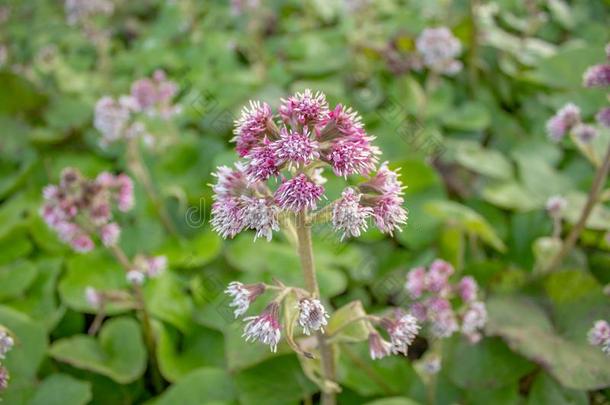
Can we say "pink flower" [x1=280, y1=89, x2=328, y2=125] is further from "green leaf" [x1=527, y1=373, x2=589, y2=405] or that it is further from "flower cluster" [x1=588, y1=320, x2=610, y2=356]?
"green leaf" [x1=527, y1=373, x2=589, y2=405]

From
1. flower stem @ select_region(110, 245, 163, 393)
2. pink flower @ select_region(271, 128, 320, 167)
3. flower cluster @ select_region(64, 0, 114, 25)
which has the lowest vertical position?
flower stem @ select_region(110, 245, 163, 393)

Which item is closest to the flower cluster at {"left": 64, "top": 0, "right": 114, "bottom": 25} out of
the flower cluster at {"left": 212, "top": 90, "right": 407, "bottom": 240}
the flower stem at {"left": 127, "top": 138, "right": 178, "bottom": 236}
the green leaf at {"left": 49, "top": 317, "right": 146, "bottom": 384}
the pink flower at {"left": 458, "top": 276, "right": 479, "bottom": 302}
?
the flower stem at {"left": 127, "top": 138, "right": 178, "bottom": 236}

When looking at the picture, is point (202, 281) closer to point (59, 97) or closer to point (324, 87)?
point (324, 87)

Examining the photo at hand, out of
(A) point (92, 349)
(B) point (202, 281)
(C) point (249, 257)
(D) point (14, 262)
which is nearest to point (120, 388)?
(A) point (92, 349)

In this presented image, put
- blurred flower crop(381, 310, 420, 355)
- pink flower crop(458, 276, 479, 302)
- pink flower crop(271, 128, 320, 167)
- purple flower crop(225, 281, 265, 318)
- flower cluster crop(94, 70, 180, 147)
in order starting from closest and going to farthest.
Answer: pink flower crop(271, 128, 320, 167) → purple flower crop(225, 281, 265, 318) → blurred flower crop(381, 310, 420, 355) → pink flower crop(458, 276, 479, 302) → flower cluster crop(94, 70, 180, 147)

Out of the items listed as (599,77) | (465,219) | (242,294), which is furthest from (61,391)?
(599,77)

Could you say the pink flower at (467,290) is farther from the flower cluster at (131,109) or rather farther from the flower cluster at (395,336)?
the flower cluster at (131,109)
